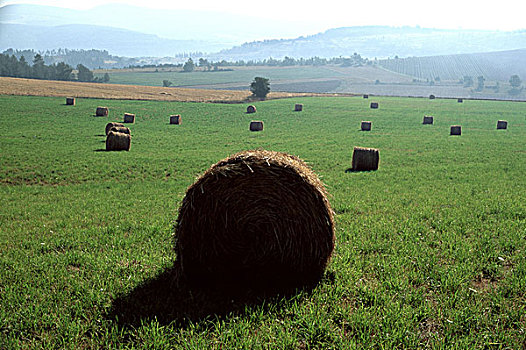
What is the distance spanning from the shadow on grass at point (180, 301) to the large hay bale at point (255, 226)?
0.93ft

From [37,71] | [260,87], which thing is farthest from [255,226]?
[37,71]

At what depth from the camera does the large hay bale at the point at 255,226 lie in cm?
709

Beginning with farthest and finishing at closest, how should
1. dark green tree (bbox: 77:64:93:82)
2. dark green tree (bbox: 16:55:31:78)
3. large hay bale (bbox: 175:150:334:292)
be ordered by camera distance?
dark green tree (bbox: 77:64:93:82)
dark green tree (bbox: 16:55:31:78)
large hay bale (bbox: 175:150:334:292)

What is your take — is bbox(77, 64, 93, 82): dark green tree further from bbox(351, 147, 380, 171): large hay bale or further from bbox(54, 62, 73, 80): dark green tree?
bbox(351, 147, 380, 171): large hay bale

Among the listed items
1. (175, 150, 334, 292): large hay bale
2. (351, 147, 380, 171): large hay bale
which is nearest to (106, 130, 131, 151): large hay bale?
(351, 147, 380, 171): large hay bale

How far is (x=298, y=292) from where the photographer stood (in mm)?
6727

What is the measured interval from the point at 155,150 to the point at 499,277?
2223cm

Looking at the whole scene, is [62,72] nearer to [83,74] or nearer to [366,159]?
[83,74]

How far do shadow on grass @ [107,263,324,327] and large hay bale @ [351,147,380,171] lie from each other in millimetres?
13683

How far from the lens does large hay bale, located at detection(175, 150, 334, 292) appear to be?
23.3 feet

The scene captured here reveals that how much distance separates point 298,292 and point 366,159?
45.7 feet

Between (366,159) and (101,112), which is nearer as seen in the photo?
(366,159)

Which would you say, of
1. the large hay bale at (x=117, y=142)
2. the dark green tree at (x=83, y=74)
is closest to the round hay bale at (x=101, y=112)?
the large hay bale at (x=117, y=142)

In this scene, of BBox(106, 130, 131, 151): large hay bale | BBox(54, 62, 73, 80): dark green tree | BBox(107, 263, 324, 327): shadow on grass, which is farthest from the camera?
BBox(54, 62, 73, 80): dark green tree
